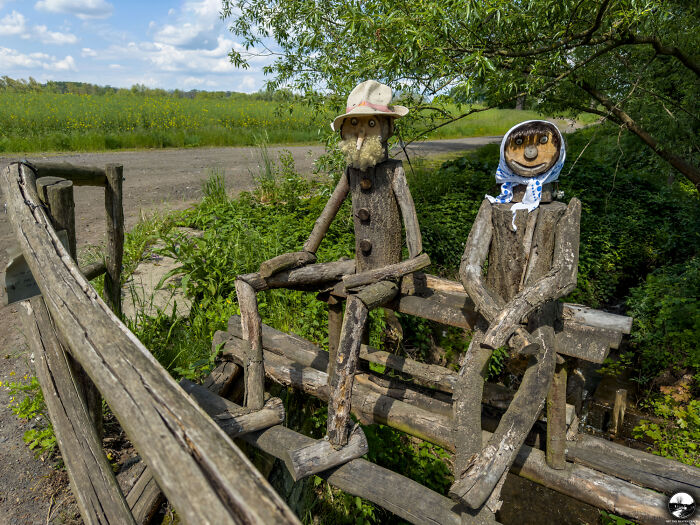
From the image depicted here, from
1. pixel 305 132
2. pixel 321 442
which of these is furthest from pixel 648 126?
pixel 305 132

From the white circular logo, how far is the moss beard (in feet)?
7.13

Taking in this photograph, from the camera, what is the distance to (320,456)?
223 cm

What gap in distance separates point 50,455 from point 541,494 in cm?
385

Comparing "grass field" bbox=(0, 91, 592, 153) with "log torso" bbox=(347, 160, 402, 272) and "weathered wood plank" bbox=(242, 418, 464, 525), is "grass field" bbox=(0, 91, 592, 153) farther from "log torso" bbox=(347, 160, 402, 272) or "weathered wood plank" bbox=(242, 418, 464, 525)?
"weathered wood plank" bbox=(242, 418, 464, 525)

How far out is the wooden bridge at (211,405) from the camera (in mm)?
1159

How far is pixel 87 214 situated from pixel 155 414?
6700 mm

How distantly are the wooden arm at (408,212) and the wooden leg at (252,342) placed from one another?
92 centimetres

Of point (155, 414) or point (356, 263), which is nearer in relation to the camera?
point (155, 414)

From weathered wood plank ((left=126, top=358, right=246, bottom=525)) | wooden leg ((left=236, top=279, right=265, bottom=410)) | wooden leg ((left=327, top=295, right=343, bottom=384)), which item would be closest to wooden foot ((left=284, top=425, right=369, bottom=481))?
wooden leg ((left=236, top=279, right=265, bottom=410))

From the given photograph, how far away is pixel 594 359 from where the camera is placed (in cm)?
228

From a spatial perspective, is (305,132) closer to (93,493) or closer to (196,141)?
(196,141)

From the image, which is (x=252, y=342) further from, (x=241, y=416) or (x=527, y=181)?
(x=527, y=181)

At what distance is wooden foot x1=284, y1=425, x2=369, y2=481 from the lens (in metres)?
2.18

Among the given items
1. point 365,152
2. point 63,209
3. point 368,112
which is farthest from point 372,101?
point 63,209
